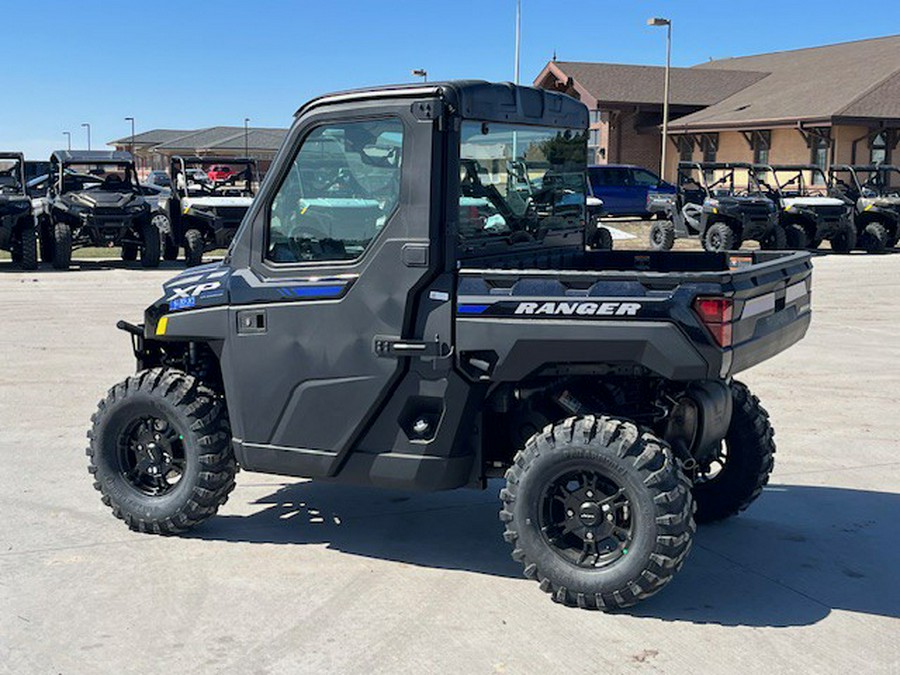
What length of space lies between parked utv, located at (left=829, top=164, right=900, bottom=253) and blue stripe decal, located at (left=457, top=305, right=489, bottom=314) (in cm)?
2168

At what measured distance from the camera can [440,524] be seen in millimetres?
5953

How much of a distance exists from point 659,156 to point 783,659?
4257cm

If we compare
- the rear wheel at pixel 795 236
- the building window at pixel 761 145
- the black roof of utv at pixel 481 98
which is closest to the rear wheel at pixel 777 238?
the rear wheel at pixel 795 236

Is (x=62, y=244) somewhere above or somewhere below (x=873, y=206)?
below

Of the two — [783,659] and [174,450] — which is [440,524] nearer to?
[174,450]

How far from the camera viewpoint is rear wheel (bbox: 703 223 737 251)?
22609mm

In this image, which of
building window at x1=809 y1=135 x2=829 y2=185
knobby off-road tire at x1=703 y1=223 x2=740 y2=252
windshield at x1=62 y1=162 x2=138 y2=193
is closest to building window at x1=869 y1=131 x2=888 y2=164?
building window at x1=809 y1=135 x2=829 y2=185

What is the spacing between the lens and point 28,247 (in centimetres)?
2027

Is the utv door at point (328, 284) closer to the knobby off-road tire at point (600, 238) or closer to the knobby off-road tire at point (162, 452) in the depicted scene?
the knobby off-road tire at point (162, 452)

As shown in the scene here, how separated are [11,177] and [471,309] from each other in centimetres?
1812

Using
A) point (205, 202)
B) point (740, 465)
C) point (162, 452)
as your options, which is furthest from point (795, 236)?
point (162, 452)

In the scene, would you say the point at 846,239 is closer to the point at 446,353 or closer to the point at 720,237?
the point at 720,237

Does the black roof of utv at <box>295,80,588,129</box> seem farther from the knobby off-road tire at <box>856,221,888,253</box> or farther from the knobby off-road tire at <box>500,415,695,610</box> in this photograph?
the knobby off-road tire at <box>856,221,888,253</box>

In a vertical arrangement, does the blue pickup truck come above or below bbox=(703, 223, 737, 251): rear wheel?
above
